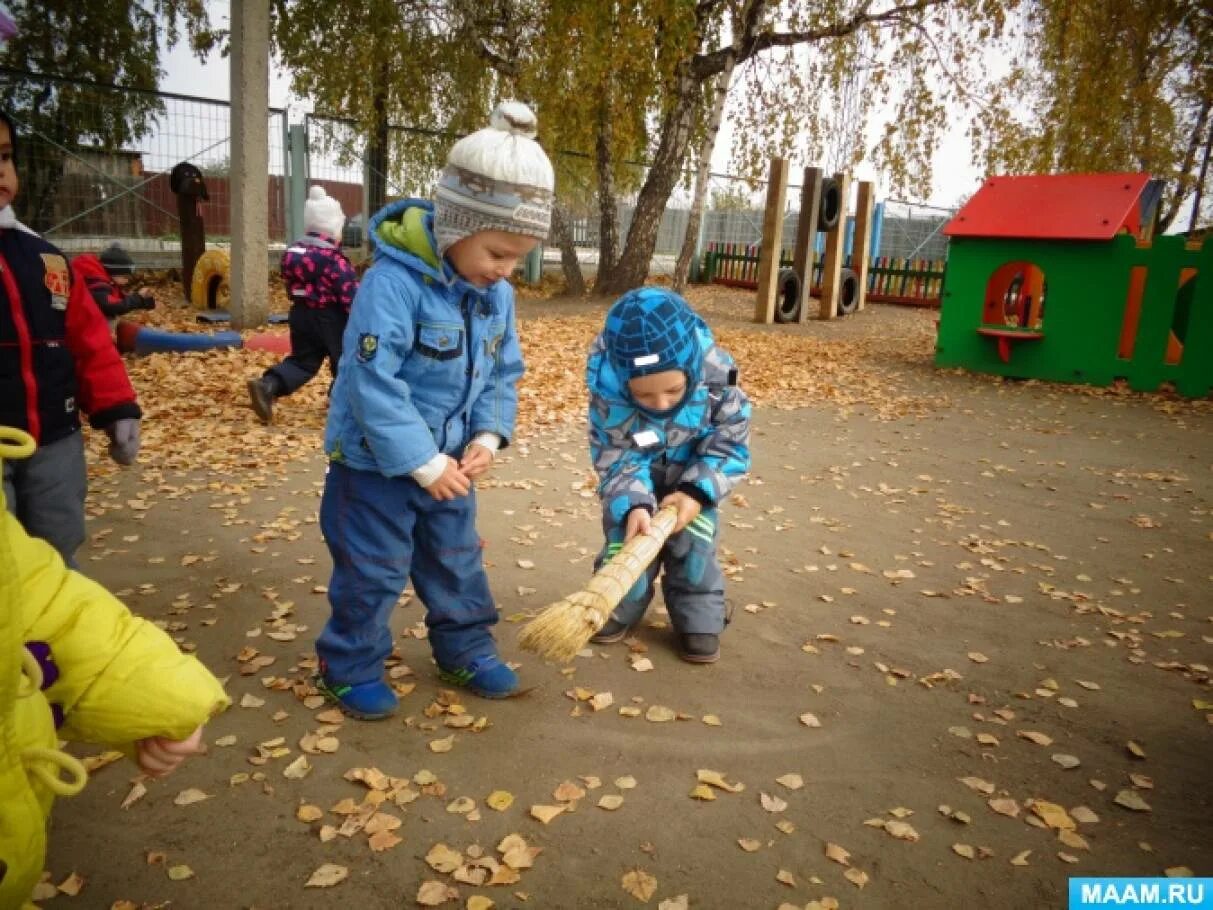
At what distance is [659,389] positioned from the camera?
3.21 metres

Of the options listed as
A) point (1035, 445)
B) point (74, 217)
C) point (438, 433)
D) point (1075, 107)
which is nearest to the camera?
point (438, 433)

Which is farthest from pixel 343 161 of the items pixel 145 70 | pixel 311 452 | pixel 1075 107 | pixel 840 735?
pixel 840 735

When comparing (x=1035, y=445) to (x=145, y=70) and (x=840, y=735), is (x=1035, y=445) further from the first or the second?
(x=145, y=70)

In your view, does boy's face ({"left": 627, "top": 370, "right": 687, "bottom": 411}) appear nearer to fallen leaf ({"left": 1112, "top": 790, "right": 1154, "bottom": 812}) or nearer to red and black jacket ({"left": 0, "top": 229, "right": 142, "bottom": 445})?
red and black jacket ({"left": 0, "top": 229, "right": 142, "bottom": 445})

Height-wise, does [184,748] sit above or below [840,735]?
above

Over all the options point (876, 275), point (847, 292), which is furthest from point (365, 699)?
point (876, 275)

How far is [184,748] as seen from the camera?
161 cm

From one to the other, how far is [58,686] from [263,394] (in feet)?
18.5

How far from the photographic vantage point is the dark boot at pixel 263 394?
267 inches

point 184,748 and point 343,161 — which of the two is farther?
point 343,161

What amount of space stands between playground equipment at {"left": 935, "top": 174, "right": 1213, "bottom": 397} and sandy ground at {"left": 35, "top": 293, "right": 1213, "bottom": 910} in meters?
4.81

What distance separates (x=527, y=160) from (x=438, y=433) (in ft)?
3.00

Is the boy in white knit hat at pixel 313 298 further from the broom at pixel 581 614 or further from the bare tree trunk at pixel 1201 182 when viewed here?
the bare tree trunk at pixel 1201 182

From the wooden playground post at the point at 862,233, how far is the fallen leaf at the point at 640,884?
17.1 m
